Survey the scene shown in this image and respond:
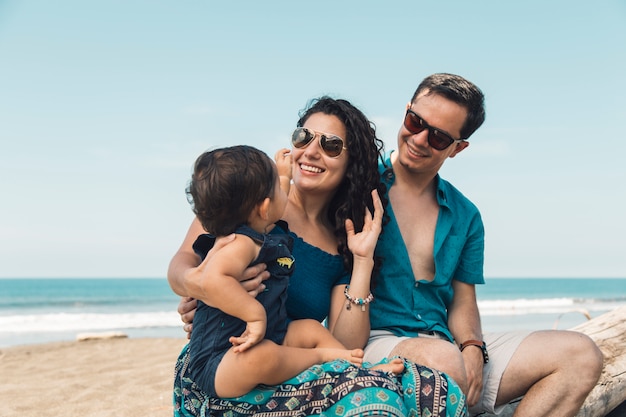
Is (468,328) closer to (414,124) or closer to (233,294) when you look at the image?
(414,124)

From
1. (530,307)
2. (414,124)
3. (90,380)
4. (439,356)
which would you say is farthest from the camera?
(530,307)

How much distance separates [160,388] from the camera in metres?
6.56

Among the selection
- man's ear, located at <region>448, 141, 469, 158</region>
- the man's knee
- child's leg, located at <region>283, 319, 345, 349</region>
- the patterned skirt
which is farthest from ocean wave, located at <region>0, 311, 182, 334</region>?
the patterned skirt

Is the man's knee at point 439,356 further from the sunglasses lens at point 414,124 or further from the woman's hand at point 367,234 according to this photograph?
the sunglasses lens at point 414,124

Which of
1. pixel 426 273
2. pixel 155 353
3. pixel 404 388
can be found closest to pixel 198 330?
pixel 404 388

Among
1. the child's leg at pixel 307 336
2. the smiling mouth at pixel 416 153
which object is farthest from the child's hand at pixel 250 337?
the smiling mouth at pixel 416 153

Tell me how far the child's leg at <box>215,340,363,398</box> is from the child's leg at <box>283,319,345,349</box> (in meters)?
0.13

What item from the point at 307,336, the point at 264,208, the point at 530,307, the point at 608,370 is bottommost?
the point at 530,307

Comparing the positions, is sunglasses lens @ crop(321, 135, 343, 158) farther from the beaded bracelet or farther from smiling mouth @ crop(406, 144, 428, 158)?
the beaded bracelet

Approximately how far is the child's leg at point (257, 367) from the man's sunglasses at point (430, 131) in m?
1.61

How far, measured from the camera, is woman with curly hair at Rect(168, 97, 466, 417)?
2516 mm

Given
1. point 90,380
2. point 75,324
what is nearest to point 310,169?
point 90,380

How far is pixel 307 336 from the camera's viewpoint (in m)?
2.75

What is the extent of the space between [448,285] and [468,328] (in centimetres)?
26
